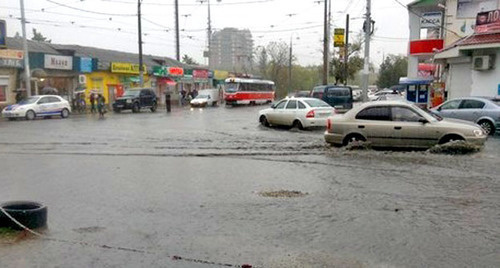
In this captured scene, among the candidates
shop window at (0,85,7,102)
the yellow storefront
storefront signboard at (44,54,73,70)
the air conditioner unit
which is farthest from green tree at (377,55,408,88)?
shop window at (0,85,7,102)

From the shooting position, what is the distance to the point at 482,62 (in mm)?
23953

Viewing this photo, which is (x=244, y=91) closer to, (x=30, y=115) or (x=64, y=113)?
(x=64, y=113)

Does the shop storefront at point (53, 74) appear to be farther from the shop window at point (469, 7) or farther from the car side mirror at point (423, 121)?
the car side mirror at point (423, 121)

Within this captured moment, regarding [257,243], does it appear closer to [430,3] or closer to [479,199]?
[479,199]

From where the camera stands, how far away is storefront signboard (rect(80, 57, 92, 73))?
41822 millimetres

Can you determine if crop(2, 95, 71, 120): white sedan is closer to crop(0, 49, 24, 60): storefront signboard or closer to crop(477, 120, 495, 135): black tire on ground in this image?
A: crop(0, 49, 24, 60): storefront signboard

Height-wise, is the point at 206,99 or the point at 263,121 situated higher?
the point at 206,99

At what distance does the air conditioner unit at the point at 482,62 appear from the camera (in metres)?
23.7

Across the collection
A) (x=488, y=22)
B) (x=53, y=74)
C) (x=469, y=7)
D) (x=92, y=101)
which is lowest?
(x=92, y=101)

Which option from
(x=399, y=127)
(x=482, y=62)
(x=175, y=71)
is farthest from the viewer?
(x=175, y=71)

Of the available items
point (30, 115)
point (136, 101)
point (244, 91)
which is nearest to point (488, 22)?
point (136, 101)

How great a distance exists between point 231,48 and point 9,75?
5086cm

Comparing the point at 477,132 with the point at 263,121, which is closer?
the point at 477,132

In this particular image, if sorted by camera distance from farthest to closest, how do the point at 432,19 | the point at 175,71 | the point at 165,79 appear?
the point at 175,71, the point at 165,79, the point at 432,19
